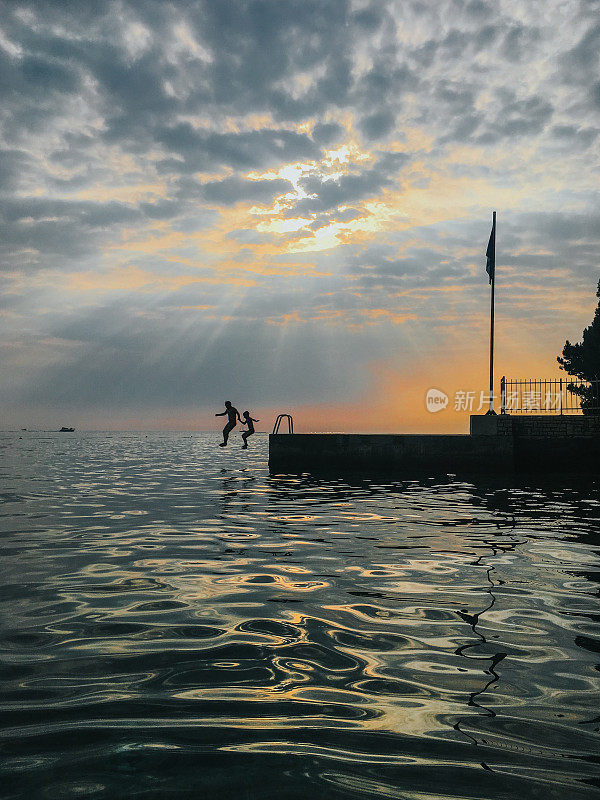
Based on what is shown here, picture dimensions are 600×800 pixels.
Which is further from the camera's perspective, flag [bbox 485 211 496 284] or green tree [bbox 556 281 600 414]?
green tree [bbox 556 281 600 414]

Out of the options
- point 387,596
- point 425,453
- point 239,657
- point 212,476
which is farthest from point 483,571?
point 425,453

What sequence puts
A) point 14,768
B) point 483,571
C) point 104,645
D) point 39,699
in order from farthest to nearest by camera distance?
1. point 483,571
2. point 104,645
3. point 39,699
4. point 14,768

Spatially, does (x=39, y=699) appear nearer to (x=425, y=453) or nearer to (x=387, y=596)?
(x=387, y=596)

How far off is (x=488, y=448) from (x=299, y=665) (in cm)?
1868

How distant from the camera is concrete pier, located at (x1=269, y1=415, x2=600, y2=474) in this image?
2119cm

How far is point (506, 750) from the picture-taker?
262 centimetres

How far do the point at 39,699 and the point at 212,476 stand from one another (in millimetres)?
16180

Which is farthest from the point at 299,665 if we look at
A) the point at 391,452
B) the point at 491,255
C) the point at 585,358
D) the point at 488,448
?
the point at 585,358

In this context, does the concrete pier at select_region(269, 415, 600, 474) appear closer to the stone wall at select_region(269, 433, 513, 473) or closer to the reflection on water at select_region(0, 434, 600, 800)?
the stone wall at select_region(269, 433, 513, 473)

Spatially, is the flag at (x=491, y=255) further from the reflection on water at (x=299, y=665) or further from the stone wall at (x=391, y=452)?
the reflection on water at (x=299, y=665)

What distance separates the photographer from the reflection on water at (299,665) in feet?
8.05

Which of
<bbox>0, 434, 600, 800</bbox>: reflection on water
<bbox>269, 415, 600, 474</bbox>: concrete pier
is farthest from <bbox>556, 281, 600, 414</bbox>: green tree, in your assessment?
<bbox>0, 434, 600, 800</bbox>: reflection on water

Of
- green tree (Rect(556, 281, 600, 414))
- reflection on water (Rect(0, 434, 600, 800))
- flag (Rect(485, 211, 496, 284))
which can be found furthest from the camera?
green tree (Rect(556, 281, 600, 414))

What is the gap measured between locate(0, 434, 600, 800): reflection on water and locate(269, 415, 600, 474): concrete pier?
1286 centimetres
